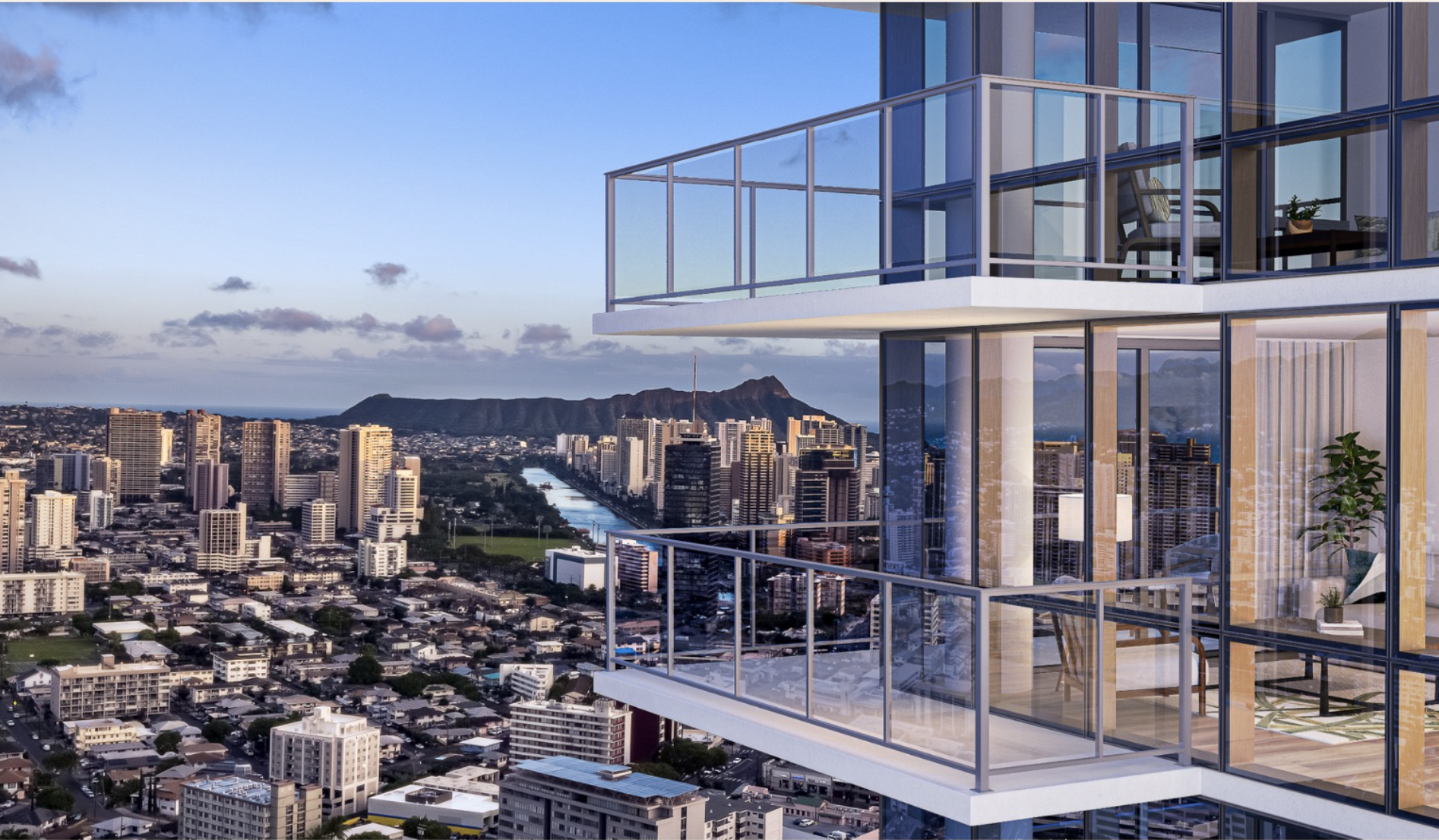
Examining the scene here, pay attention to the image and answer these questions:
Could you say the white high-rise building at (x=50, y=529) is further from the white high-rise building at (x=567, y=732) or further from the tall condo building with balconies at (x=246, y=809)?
the white high-rise building at (x=567, y=732)

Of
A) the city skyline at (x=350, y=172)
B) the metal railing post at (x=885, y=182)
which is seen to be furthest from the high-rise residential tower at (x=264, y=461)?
the metal railing post at (x=885, y=182)

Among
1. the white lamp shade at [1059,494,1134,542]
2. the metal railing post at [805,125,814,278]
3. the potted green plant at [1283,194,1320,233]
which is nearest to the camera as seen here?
the potted green plant at [1283,194,1320,233]

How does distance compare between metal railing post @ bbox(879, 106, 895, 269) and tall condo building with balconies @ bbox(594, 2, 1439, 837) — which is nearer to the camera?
tall condo building with balconies @ bbox(594, 2, 1439, 837)

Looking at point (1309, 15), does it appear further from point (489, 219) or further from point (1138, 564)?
point (489, 219)

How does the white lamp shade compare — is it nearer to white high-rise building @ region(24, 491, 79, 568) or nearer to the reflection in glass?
the reflection in glass

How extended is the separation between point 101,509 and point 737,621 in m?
42.9

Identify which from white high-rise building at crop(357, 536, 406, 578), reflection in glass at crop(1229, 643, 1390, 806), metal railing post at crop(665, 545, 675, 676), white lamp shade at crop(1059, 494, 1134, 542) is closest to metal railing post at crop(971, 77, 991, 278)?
white lamp shade at crop(1059, 494, 1134, 542)

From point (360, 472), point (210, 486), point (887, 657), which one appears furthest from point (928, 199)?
point (210, 486)

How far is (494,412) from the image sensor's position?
44.0 meters

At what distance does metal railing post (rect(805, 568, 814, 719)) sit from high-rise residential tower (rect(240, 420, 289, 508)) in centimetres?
3747

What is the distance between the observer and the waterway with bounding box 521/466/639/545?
43.1m

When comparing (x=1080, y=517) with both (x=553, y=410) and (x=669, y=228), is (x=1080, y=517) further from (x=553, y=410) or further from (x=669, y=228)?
(x=553, y=410)

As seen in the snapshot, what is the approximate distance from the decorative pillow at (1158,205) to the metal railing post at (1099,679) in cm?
219

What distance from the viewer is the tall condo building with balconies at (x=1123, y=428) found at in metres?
7.39
